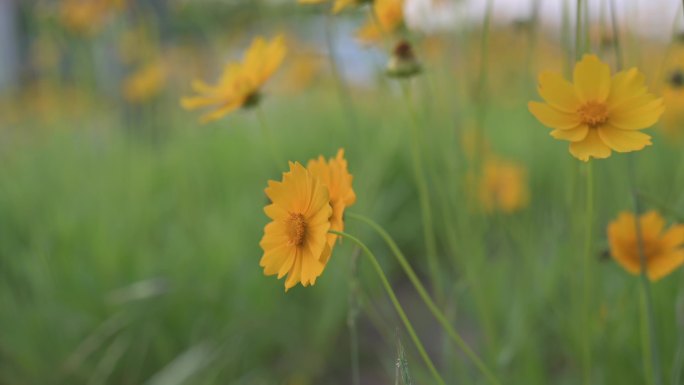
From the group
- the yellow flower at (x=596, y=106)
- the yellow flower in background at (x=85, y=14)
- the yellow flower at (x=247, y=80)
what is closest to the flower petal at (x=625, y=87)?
the yellow flower at (x=596, y=106)

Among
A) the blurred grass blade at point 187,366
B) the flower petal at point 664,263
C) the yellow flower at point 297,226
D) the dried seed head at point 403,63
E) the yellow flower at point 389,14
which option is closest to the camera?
the yellow flower at point 297,226

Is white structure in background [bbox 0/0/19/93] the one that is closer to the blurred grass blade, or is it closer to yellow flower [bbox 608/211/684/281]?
the blurred grass blade

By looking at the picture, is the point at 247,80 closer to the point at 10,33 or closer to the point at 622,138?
the point at 622,138

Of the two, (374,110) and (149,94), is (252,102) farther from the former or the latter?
(374,110)

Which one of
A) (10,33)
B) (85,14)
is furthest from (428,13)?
(10,33)

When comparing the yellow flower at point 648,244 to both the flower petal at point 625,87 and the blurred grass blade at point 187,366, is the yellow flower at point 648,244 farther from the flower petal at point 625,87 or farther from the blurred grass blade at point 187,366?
the blurred grass blade at point 187,366

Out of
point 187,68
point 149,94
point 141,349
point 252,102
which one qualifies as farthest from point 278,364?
point 187,68

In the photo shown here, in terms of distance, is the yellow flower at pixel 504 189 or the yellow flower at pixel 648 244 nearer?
the yellow flower at pixel 648 244
